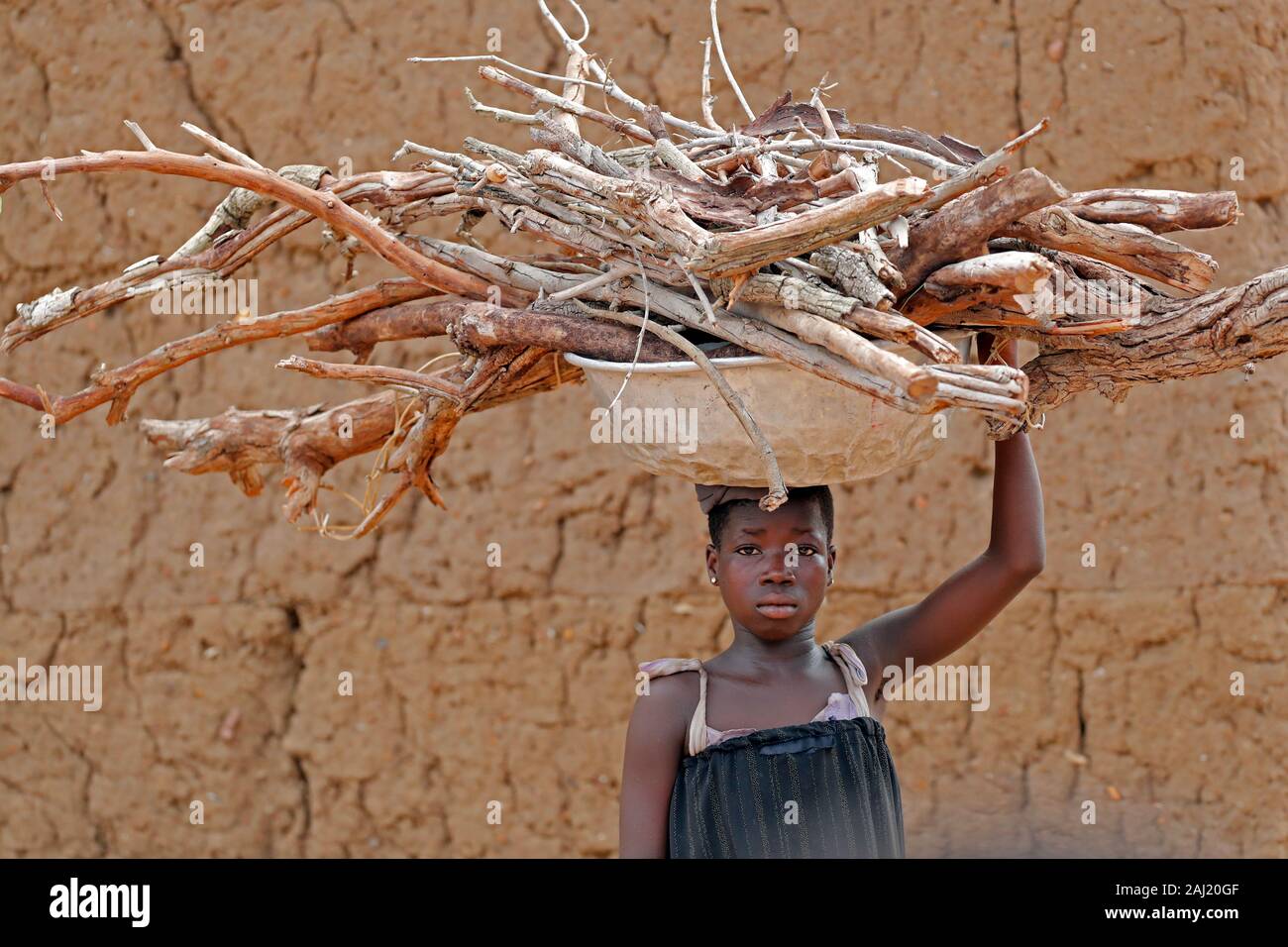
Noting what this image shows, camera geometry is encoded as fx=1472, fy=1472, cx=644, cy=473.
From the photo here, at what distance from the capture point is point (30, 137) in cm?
440

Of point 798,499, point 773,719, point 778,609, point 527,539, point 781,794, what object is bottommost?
point 781,794

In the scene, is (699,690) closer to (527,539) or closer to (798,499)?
(798,499)

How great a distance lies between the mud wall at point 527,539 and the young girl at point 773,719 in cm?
167

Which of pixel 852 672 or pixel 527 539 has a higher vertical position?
pixel 527 539

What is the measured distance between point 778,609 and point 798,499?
0.17m

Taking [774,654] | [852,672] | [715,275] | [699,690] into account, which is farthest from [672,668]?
[715,275]

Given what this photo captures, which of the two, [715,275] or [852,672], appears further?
[852,672]

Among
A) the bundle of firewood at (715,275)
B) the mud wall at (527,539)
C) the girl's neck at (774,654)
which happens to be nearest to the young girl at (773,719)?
the girl's neck at (774,654)

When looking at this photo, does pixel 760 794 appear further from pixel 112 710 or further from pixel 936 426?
pixel 112 710

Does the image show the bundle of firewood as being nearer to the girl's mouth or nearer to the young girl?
the young girl

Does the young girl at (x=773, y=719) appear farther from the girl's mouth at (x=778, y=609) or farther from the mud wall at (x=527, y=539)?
the mud wall at (x=527, y=539)

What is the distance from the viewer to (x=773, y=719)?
7.27 ft

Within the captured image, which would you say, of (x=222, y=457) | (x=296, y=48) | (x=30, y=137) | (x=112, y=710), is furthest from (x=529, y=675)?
(x=30, y=137)

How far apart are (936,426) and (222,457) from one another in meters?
1.37
